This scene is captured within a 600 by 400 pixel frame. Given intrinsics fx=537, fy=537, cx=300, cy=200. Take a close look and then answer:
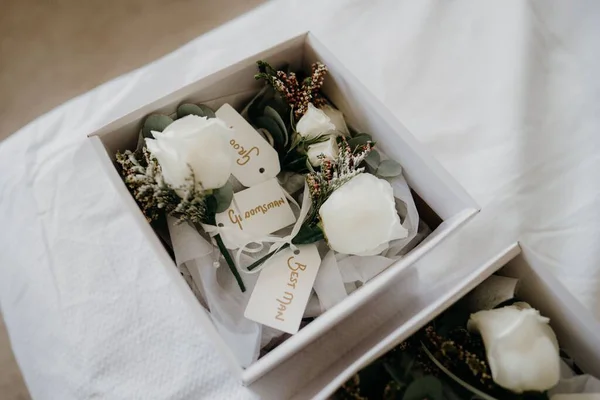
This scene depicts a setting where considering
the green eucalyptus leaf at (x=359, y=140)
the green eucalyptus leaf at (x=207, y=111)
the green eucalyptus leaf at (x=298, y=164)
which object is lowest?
the green eucalyptus leaf at (x=359, y=140)

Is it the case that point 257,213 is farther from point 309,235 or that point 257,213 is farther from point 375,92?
point 375,92

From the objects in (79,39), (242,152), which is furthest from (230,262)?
(79,39)

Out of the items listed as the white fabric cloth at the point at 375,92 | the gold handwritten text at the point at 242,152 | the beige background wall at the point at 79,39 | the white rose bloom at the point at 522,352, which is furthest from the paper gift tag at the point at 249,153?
the beige background wall at the point at 79,39

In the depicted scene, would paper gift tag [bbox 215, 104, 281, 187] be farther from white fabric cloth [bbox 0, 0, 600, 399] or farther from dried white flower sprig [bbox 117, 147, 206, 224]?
white fabric cloth [bbox 0, 0, 600, 399]

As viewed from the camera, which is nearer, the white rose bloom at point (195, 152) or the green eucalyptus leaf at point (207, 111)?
the white rose bloom at point (195, 152)

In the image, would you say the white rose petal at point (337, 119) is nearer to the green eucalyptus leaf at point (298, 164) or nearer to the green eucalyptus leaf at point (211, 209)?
the green eucalyptus leaf at point (298, 164)

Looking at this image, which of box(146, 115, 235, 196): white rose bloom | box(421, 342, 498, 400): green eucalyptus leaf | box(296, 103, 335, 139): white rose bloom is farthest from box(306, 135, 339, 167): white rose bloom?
Result: box(421, 342, 498, 400): green eucalyptus leaf

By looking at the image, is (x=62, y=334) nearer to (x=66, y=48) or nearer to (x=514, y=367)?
(x=514, y=367)
